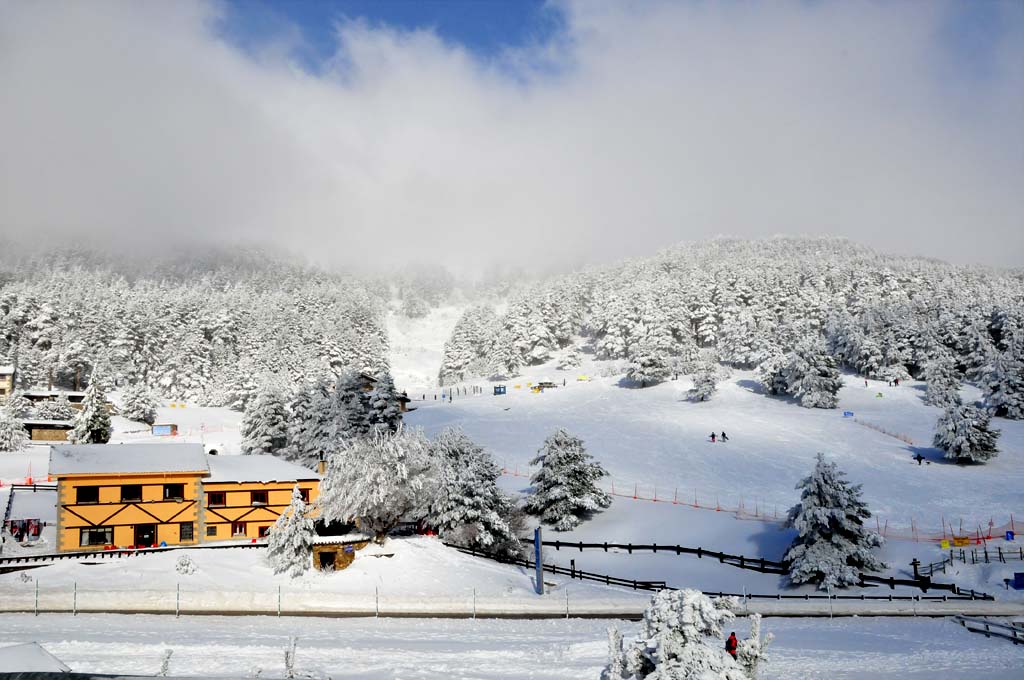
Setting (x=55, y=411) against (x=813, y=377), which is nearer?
(x=55, y=411)

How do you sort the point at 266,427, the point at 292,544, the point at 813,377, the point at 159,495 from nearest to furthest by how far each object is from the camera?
the point at 292,544 < the point at 159,495 < the point at 266,427 < the point at 813,377

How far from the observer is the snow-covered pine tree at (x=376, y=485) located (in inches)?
1614

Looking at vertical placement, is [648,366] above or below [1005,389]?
above

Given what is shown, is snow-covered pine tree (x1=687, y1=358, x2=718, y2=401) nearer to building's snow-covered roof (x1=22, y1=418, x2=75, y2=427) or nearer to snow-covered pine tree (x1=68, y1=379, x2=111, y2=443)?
snow-covered pine tree (x1=68, y1=379, x2=111, y2=443)

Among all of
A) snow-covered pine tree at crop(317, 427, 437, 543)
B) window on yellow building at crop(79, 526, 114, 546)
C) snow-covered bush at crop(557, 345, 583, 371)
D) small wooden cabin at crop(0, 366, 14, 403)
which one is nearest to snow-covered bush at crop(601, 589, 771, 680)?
snow-covered pine tree at crop(317, 427, 437, 543)

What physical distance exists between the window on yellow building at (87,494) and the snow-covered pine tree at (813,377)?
76.2 meters

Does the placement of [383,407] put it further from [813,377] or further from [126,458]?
[813,377]

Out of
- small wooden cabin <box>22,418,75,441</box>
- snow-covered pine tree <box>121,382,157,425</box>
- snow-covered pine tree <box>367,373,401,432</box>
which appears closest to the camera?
snow-covered pine tree <box>367,373,401,432</box>

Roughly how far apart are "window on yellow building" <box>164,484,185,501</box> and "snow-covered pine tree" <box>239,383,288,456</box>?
27783 mm

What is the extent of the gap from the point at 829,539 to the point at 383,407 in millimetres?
47252

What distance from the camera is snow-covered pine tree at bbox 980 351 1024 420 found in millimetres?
81875

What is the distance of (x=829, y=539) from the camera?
41.9m

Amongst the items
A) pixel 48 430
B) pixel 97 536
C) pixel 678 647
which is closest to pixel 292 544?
pixel 97 536

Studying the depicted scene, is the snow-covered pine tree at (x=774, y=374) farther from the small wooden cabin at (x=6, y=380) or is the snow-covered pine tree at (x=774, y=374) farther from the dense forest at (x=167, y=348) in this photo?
the small wooden cabin at (x=6, y=380)
